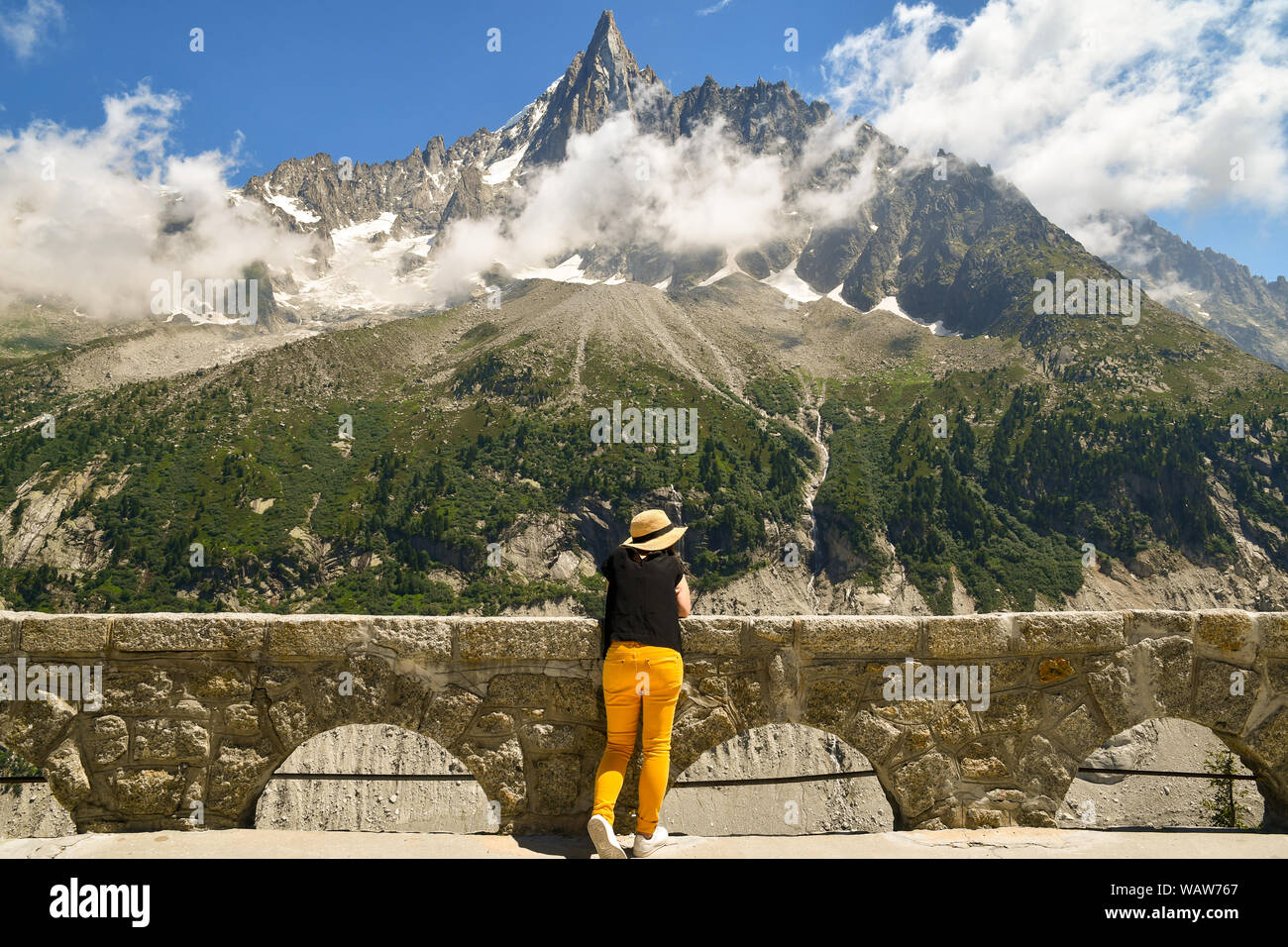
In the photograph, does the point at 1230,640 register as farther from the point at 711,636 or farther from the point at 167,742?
the point at 167,742

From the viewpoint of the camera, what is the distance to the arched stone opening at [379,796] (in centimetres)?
3275

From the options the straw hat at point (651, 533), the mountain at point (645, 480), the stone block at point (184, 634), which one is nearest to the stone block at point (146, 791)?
the stone block at point (184, 634)

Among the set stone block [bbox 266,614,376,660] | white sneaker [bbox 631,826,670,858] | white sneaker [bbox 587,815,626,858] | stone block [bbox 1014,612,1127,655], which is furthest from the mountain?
white sneaker [bbox 587,815,626,858]

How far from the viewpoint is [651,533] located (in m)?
5.49

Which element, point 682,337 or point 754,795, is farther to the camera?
point 682,337

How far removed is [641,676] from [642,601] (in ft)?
1.50

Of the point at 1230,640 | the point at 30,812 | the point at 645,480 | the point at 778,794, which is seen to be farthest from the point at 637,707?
the point at 645,480

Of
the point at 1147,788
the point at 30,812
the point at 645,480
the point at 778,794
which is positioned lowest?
the point at 778,794

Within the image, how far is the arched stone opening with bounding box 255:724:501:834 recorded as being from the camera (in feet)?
107

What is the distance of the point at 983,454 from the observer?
5256 inches

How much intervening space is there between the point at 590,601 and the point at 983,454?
72606mm

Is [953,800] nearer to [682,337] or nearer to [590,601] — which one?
[590,601]

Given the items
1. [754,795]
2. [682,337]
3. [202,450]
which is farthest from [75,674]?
[682,337]

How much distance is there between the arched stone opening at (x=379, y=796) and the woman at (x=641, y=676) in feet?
90.4
